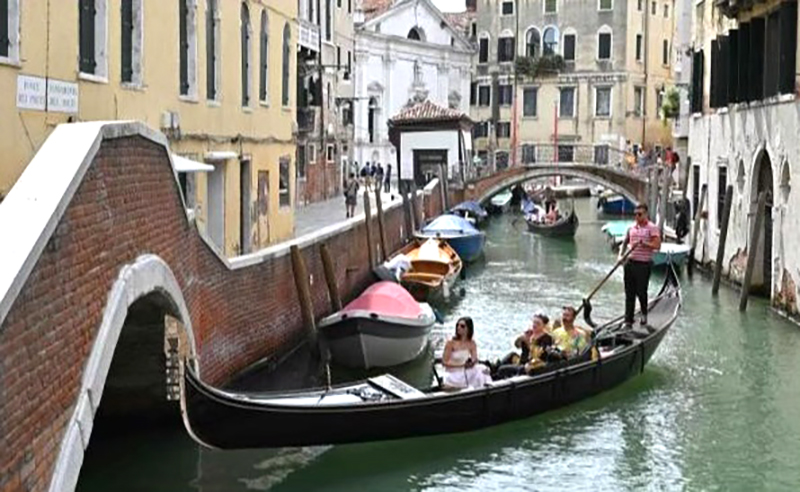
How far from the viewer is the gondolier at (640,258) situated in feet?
36.6

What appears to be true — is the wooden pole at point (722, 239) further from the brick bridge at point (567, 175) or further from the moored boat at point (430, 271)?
the brick bridge at point (567, 175)

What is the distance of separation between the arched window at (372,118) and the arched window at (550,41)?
24.8 feet

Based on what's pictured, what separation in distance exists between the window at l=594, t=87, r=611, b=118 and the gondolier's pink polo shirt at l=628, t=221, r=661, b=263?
2919 cm

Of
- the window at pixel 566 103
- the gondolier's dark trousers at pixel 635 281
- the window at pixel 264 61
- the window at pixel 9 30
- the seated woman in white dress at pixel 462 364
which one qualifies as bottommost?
the seated woman in white dress at pixel 462 364

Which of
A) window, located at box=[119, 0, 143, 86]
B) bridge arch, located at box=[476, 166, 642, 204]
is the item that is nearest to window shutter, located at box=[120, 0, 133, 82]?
window, located at box=[119, 0, 143, 86]

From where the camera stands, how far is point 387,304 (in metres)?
11.9

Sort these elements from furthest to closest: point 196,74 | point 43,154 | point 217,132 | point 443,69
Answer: point 443,69
point 217,132
point 196,74
point 43,154

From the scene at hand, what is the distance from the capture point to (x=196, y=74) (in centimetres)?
1207

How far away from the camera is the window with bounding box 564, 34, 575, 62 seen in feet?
133

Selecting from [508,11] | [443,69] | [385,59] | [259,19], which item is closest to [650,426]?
[259,19]

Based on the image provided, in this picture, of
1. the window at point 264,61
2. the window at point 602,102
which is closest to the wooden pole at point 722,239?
the window at point 264,61

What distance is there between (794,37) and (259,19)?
625cm

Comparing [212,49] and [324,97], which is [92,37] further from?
[324,97]

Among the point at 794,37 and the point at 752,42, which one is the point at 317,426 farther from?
the point at 752,42
